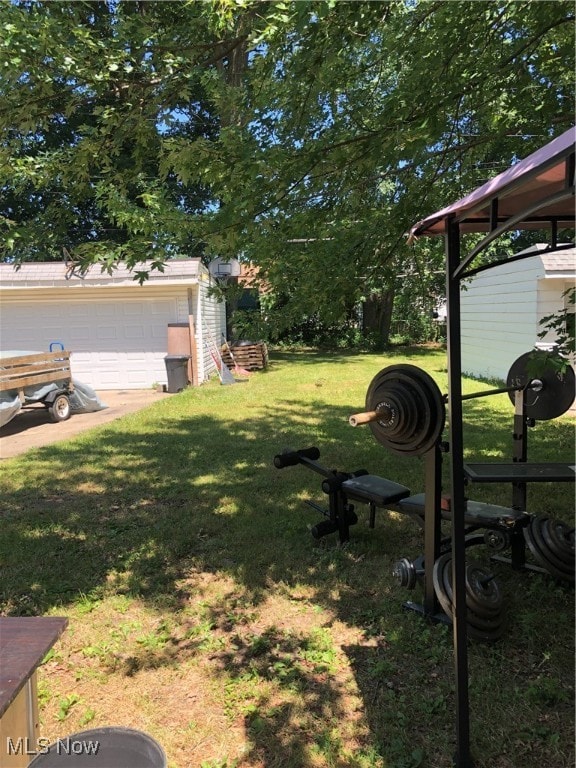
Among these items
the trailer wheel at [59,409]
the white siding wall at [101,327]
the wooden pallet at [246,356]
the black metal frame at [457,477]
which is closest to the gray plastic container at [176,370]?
the white siding wall at [101,327]

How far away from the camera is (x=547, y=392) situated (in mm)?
4027

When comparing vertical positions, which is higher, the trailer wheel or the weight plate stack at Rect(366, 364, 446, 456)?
the weight plate stack at Rect(366, 364, 446, 456)

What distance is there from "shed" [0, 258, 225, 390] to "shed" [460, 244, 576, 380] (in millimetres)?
6340

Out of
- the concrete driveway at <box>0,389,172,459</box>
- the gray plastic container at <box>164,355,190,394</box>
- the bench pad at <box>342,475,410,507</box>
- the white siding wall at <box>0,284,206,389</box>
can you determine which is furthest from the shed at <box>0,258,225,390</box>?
the bench pad at <box>342,475,410,507</box>

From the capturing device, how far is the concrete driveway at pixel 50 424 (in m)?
8.28

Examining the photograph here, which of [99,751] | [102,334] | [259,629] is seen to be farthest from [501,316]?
[99,751]

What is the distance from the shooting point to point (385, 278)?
515cm

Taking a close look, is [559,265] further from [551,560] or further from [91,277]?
[91,277]

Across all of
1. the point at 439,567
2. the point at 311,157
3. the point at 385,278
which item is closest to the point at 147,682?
the point at 439,567

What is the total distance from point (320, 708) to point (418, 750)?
0.48 meters

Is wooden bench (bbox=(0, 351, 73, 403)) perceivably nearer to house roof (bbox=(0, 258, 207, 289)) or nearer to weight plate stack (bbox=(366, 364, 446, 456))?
house roof (bbox=(0, 258, 207, 289))

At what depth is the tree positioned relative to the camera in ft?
12.3

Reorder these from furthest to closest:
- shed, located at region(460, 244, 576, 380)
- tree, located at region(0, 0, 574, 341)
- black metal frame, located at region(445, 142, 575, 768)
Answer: shed, located at region(460, 244, 576, 380) < tree, located at region(0, 0, 574, 341) < black metal frame, located at region(445, 142, 575, 768)

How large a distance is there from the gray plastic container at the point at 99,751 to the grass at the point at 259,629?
0.67 meters
